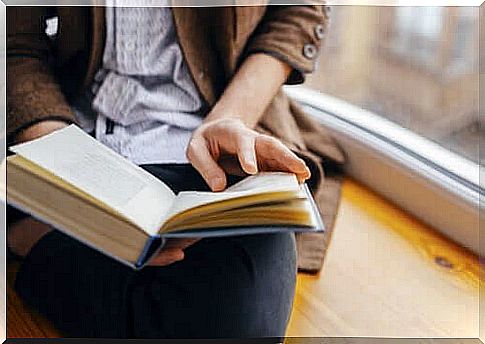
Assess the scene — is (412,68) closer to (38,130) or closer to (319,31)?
(319,31)

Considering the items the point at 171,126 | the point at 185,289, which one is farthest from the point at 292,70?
the point at 185,289

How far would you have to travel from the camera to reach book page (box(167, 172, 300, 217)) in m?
0.66

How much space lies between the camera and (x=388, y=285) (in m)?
0.81

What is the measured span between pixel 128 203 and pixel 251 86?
0.62 feet

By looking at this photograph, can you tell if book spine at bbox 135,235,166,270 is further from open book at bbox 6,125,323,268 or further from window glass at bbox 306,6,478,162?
window glass at bbox 306,6,478,162

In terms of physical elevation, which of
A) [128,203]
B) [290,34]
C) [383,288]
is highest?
[290,34]

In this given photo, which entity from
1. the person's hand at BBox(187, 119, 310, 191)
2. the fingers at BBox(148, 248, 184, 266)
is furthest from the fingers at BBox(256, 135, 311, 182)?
the fingers at BBox(148, 248, 184, 266)

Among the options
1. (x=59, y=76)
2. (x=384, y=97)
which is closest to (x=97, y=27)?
(x=59, y=76)

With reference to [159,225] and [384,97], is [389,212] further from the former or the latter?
[159,225]

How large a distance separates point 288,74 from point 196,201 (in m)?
0.19

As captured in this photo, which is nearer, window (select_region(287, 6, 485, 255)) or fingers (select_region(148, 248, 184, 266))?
fingers (select_region(148, 248, 184, 266))

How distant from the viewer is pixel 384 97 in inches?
34.5

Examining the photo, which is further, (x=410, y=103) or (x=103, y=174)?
(x=410, y=103)

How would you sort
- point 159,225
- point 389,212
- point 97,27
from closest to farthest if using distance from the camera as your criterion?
point 159,225, point 97,27, point 389,212
